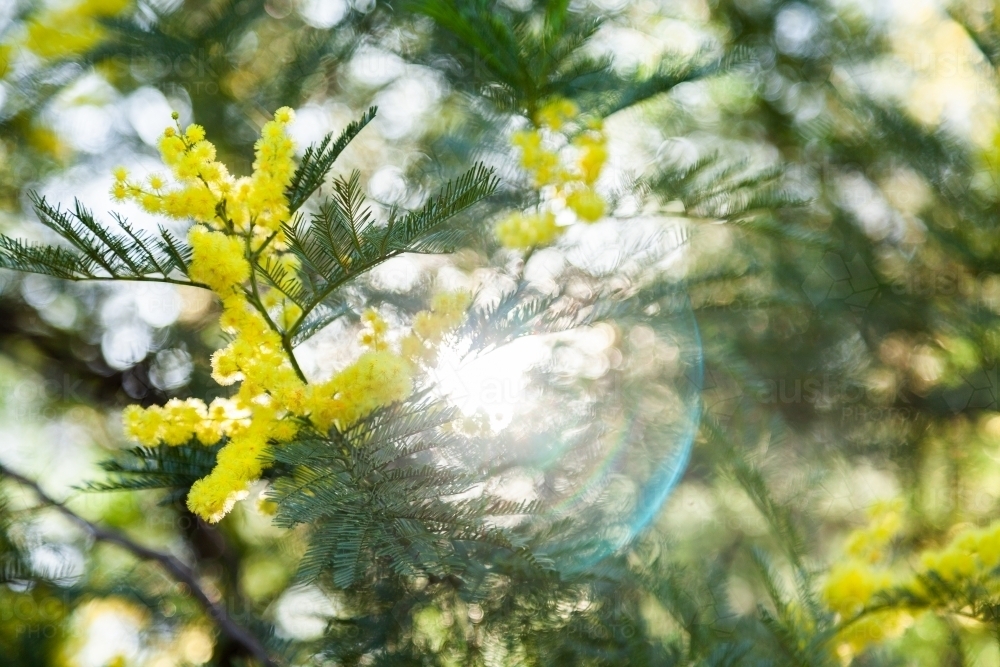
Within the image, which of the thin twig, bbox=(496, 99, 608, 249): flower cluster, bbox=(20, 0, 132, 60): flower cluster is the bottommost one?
the thin twig

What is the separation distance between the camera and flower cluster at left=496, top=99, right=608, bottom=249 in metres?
1.38

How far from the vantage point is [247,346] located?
978mm

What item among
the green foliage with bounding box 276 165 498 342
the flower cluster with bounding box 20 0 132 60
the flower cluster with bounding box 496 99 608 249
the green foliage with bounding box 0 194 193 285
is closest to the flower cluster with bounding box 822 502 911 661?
the flower cluster with bounding box 496 99 608 249

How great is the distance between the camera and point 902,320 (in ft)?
7.91

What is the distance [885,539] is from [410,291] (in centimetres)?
108

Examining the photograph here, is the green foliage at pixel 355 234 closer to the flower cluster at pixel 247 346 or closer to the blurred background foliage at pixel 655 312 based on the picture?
the flower cluster at pixel 247 346

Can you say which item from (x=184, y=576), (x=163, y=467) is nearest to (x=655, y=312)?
(x=163, y=467)

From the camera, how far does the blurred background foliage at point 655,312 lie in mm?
1326

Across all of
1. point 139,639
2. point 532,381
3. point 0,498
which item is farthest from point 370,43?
point 139,639

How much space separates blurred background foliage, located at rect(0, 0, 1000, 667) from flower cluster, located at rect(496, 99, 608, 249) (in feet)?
0.19

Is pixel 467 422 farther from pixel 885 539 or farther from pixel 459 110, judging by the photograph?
pixel 459 110

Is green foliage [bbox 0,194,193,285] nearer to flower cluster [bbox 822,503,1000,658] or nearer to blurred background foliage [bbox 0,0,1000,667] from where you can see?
blurred background foliage [bbox 0,0,1000,667]

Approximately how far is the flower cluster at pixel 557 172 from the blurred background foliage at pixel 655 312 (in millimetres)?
59

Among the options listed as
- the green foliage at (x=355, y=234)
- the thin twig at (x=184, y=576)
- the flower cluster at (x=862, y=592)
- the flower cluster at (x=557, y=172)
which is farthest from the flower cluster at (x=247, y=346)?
the flower cluster at (x=862, y=592)
